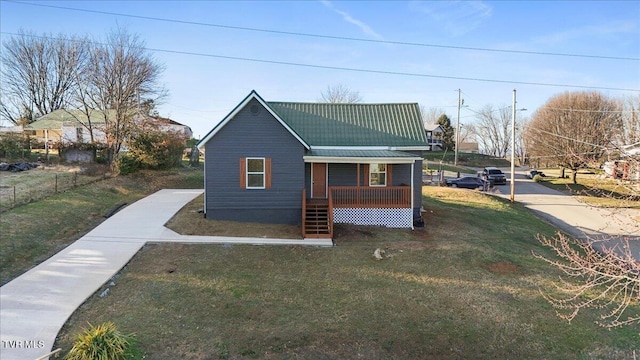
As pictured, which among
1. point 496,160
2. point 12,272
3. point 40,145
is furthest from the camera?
point 496,160

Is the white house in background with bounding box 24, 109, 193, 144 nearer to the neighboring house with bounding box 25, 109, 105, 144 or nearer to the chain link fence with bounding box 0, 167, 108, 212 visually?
the neighboring house with bounding box 25, 109, 105, 144

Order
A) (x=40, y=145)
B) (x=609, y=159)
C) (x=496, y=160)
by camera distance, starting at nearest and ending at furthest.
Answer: (x=609, y=159)
(x=40, y=145)
(x=496, y=160)

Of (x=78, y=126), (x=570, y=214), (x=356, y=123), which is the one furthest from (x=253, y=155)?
(x=78, y=126)

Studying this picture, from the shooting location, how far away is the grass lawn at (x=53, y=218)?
11.3m

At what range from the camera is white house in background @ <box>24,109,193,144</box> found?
26141 mm

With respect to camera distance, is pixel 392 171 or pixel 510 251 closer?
pixel 510 251

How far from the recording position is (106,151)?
26.3 metres

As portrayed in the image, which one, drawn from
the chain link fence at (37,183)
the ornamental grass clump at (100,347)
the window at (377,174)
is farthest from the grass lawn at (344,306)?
the chain link fence at (37,183)

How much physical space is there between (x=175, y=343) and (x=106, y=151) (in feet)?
A: 76.5

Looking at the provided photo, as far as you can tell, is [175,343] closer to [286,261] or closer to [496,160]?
[286,261]

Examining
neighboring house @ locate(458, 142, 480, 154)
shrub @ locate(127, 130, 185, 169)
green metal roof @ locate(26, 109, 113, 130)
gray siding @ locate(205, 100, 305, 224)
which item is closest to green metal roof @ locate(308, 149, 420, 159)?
gray siding @ locate(205, 100, 305, 224)


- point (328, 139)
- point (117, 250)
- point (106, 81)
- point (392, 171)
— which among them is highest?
point (106, 81)

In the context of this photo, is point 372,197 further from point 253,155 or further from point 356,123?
point 253,155

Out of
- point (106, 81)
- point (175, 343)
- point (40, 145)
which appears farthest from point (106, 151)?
point (175, 343)
